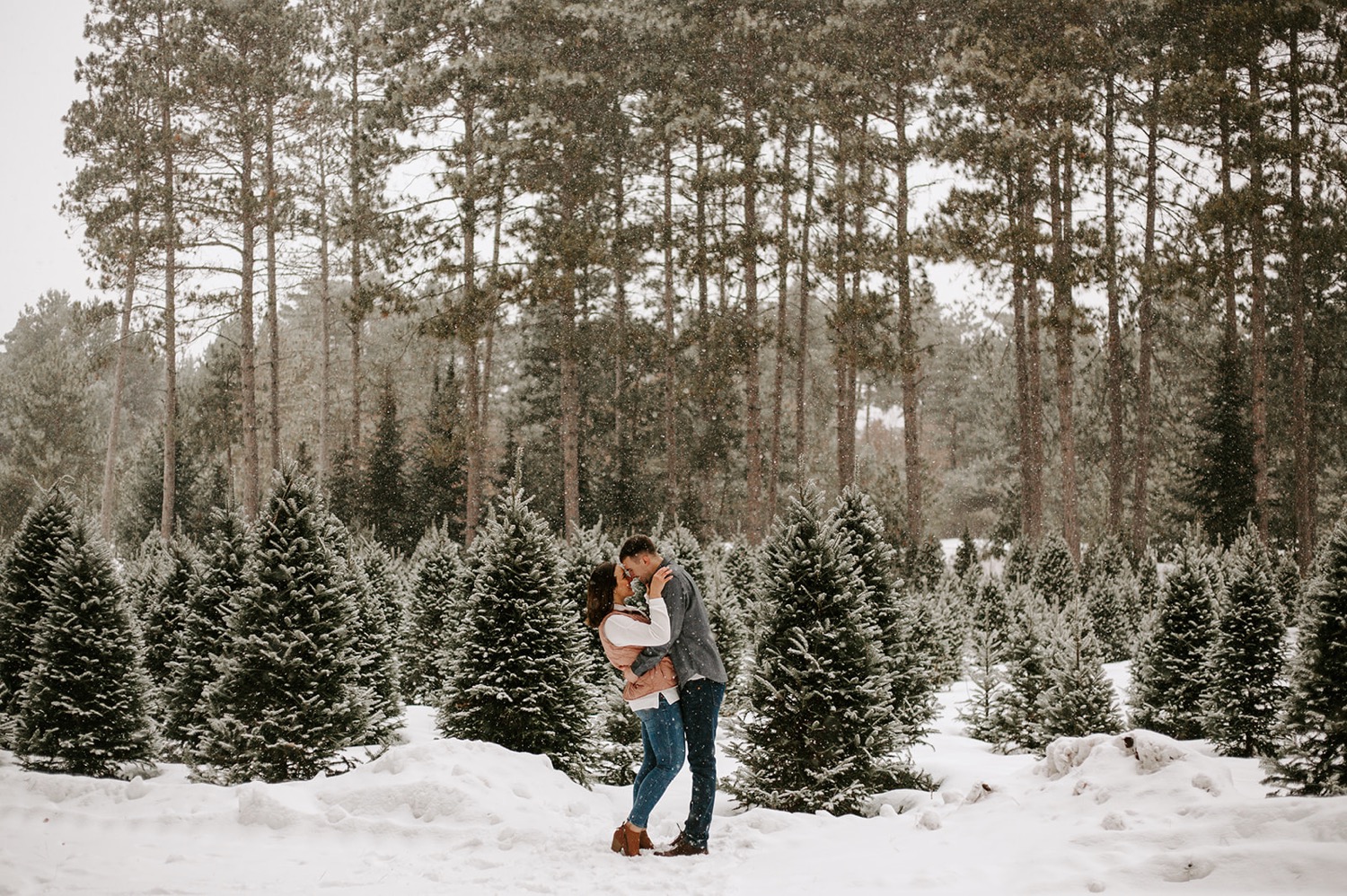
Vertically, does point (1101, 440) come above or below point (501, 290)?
below

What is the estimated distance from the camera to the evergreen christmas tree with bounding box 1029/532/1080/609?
1773 centimetres

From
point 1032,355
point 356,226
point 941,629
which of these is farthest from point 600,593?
point 1032,355

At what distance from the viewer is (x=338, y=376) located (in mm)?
43969

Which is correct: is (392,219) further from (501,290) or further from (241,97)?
(241,97)

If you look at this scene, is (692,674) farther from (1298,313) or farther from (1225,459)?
(1225,459)

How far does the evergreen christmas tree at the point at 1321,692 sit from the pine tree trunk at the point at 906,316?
14854mm

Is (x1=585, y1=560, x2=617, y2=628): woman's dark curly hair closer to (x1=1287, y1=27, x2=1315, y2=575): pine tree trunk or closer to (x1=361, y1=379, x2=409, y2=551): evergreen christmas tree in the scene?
(x1=1287, y1=27, x2=1315, y2=575): pine tree trunk

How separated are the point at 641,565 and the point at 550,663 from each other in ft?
9.34

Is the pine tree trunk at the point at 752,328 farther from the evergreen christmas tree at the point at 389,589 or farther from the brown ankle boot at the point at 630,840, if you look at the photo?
the brown ankle boot at the point at 630,840

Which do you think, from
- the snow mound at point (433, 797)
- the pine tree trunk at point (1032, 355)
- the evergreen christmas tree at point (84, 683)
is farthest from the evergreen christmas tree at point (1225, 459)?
the evergreen christmas tree at point (84, 683)

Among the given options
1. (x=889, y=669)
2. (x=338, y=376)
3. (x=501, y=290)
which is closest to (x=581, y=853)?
(x=889, y=669)

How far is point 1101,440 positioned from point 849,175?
58.9ft

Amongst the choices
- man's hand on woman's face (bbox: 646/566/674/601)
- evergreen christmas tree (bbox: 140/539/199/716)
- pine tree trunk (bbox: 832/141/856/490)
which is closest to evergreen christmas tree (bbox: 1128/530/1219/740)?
man's hand on woman's face (bbox: 646/566/674/601)

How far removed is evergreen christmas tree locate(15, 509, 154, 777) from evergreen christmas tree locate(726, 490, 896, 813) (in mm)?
5272
